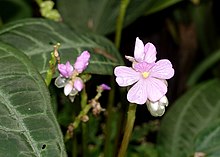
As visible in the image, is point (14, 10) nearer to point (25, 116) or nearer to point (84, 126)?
point (84, 126)

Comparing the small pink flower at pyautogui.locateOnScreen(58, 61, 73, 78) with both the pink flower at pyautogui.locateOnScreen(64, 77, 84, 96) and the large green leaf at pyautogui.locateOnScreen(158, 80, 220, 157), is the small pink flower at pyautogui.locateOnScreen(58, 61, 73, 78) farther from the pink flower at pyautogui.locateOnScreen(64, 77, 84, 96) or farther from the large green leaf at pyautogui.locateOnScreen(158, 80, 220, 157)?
the large green leaf at pyautogui.locateOnScreen(158, 80, 220, 157)

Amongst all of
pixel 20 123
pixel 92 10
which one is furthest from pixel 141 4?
pixel 20 123

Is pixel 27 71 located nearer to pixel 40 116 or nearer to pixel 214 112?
pixel 40 116

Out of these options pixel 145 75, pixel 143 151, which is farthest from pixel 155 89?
pixel 143 151

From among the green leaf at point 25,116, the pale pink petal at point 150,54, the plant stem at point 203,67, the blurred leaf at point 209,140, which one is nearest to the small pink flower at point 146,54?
the pale pink petal at point 150,54

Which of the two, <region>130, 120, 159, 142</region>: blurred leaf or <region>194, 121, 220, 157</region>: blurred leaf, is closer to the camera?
<region>194, 121, 220, 157</region>: blurred leaf

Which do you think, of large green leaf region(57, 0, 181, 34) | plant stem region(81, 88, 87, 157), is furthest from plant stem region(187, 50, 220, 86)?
plant stem region(81, 88, 87, 157)

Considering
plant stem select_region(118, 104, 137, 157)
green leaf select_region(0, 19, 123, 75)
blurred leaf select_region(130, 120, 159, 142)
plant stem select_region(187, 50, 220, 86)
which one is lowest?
plant stem select_region(118, 104, 137, 157)

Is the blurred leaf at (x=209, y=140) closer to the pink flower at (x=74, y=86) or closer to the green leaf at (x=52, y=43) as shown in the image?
the green leaf at (x=52, y=43)
